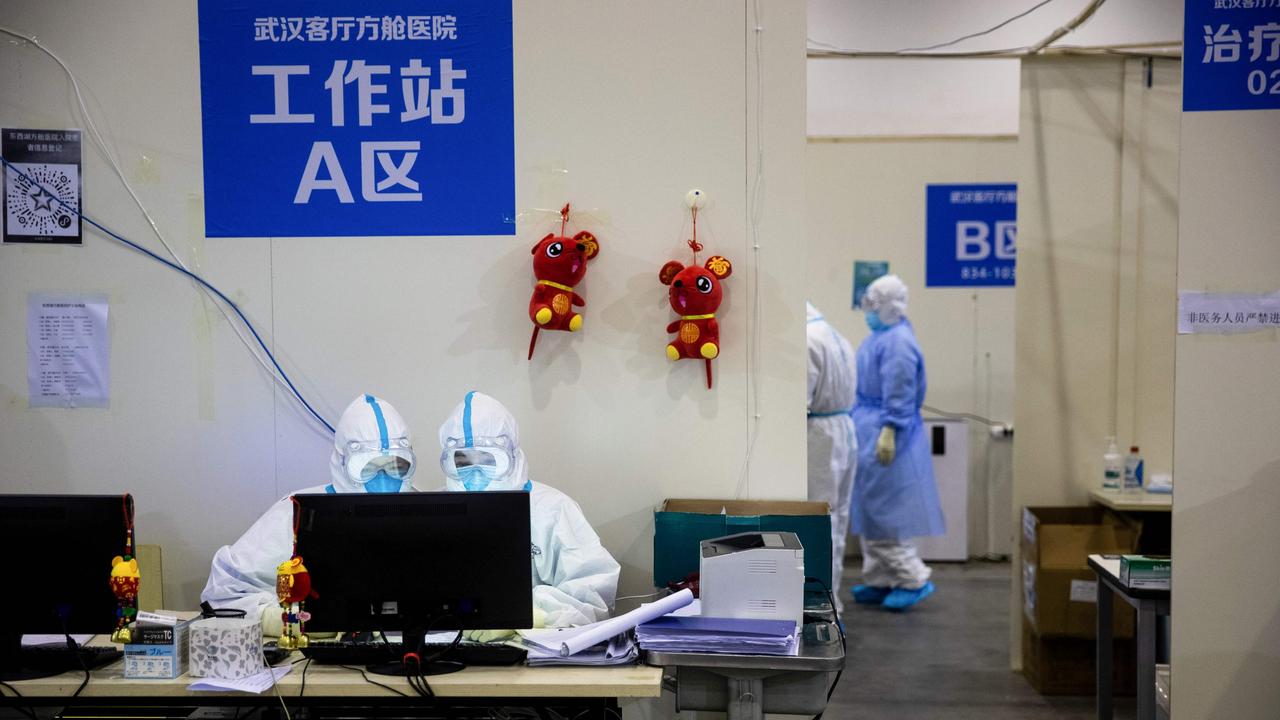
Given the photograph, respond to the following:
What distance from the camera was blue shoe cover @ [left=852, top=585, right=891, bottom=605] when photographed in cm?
515

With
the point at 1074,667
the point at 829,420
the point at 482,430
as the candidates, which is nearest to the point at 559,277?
the point at 482,430

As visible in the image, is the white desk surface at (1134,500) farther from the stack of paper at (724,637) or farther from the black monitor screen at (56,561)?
the black monitor screen at (56,561)

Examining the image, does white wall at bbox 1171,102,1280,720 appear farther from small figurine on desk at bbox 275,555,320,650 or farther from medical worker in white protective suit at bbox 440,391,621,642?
small figurine on desk at bbox 275,555,320,650

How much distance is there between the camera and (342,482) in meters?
2.57

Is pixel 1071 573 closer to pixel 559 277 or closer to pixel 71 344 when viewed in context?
pixel 559 277

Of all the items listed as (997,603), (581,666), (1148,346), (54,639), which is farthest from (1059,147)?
(54,639)

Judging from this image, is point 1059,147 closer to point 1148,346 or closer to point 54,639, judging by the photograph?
point 1148,346

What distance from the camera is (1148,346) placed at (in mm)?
3912

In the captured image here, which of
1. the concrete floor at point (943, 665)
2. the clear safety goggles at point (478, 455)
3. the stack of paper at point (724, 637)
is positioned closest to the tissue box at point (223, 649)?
the clear safety goggles at point (478, 455)

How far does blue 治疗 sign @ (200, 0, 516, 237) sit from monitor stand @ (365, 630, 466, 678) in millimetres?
1284

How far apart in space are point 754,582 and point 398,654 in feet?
2.56

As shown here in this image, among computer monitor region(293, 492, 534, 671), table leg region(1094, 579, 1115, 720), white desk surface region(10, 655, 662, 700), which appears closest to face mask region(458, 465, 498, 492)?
computer monitor region(293, 492, 534, 671)

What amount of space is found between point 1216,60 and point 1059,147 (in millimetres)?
1292

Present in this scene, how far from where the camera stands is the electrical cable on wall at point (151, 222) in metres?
2.96
